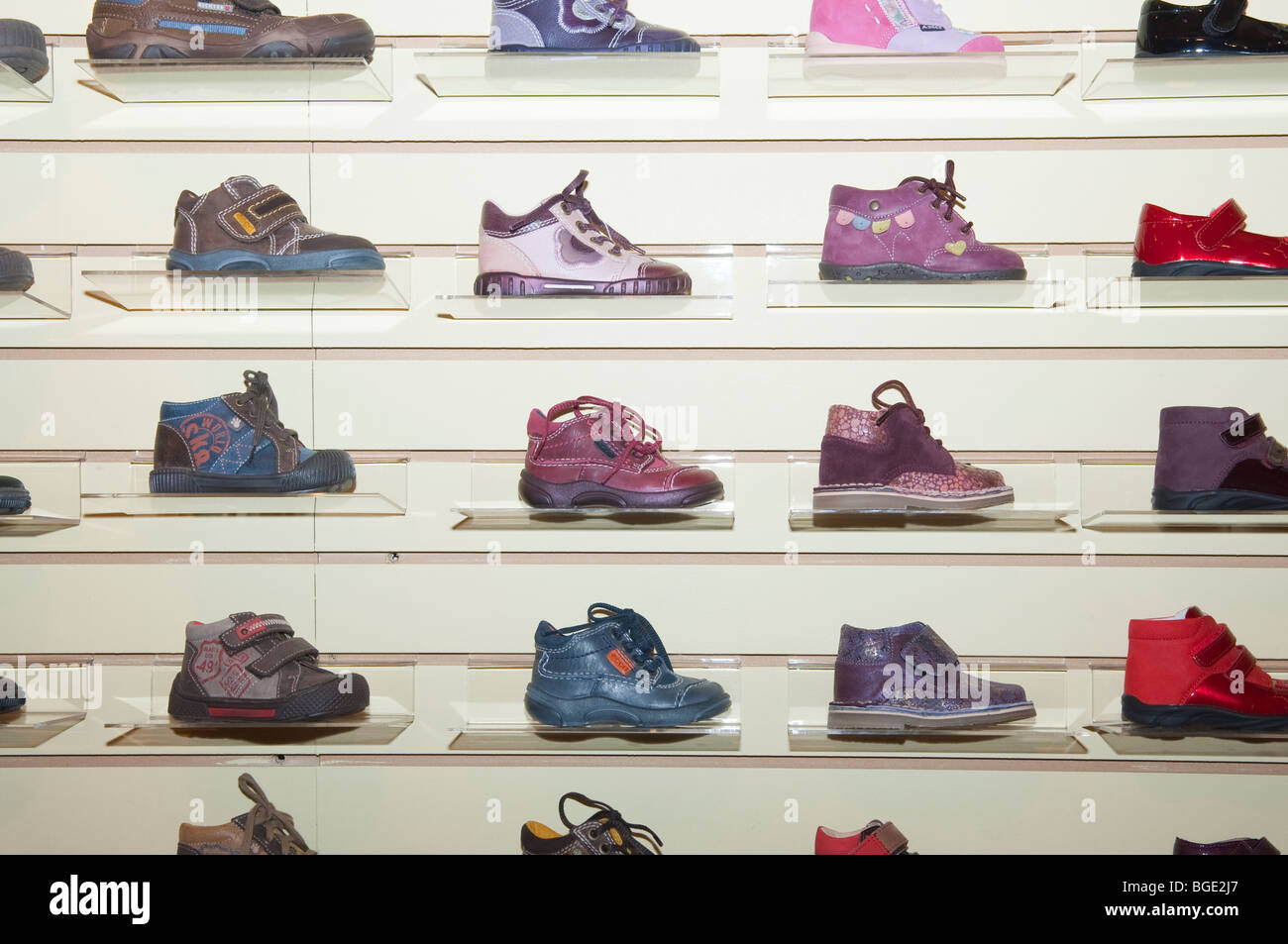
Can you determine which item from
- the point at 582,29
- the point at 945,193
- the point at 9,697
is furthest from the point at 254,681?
the point at 945,193

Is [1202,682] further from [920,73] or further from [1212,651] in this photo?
[920,73]

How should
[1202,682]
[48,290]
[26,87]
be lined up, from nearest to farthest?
[1202,682] < [48,290] < [26,87]

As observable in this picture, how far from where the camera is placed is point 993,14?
3.20m

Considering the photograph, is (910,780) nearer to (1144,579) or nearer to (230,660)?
(1144,579)

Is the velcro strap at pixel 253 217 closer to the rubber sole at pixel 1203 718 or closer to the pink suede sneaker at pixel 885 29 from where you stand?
the pink suede sneaker at pixel 885 29

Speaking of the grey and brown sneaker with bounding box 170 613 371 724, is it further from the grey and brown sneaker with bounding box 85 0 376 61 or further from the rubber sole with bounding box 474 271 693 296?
the grey and brown sneaker with bounding box 85 0 376 61

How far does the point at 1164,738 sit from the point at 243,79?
10.2 ft

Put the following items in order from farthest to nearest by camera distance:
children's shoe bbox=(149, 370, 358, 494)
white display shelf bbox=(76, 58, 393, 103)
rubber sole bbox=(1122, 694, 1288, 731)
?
white display shelf bbox=(76, 58, 393, 103)
children's shoe bbox=(149, 370, 358, 494)
rubber sole bbox=(1122, 694, 1288, 731)

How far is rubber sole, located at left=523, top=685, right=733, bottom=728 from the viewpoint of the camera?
2852 mm

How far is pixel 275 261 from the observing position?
9.66ft

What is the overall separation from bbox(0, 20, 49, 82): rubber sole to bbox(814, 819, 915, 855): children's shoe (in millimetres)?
3040

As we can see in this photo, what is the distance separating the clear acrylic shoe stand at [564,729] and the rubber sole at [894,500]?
53 cm

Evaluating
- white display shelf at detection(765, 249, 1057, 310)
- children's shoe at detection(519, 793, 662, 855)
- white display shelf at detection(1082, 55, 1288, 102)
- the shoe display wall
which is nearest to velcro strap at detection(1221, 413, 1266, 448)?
the shoe display wall
